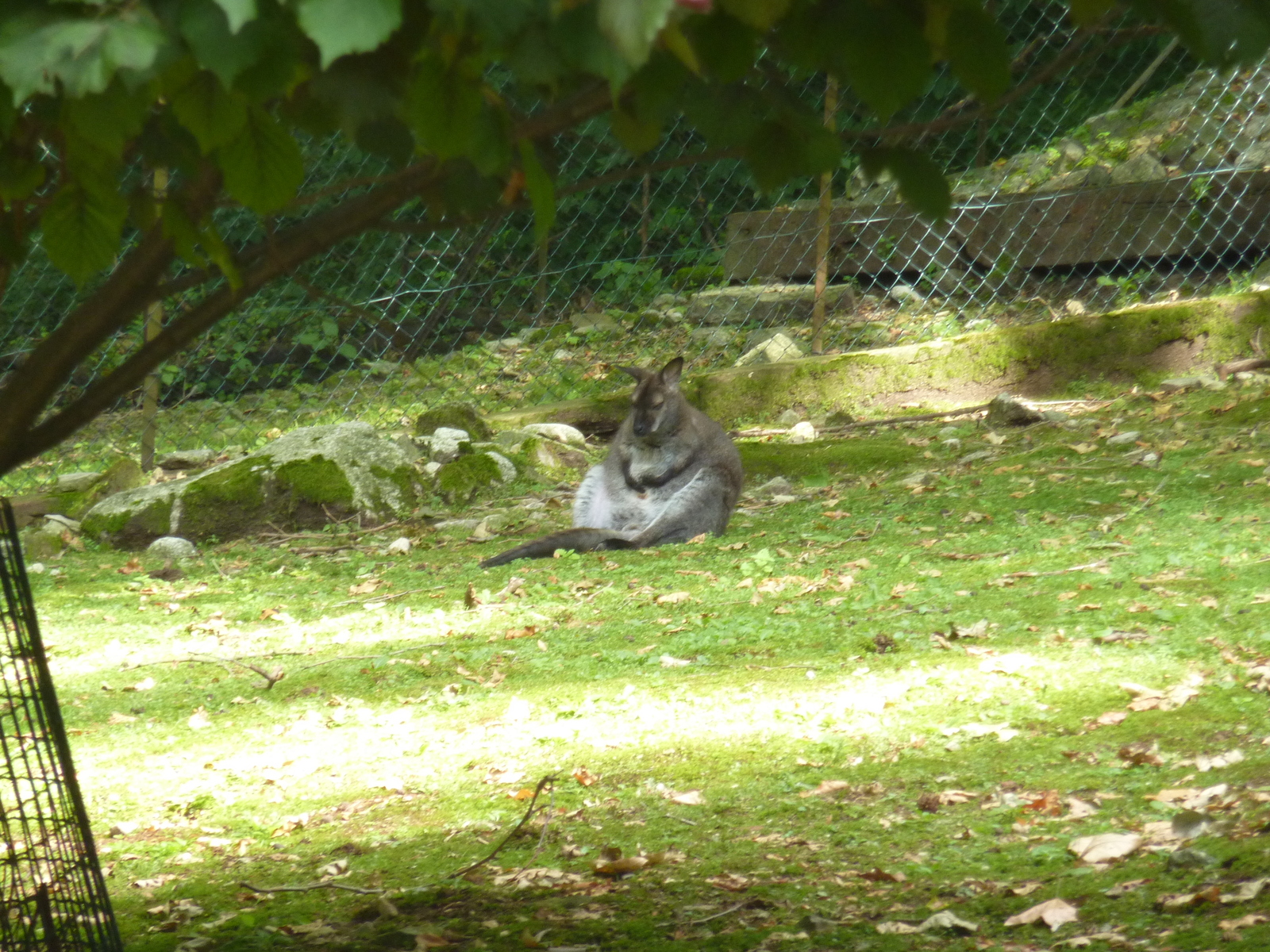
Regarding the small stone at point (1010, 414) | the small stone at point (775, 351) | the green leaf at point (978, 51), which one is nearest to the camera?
the green leaf at point (978, 51)

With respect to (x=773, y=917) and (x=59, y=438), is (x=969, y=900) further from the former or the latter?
(x=59, y=438)

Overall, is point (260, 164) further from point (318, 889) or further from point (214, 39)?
point (318, 889)

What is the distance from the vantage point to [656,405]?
7.02 meters

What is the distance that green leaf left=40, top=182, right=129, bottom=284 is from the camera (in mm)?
1458

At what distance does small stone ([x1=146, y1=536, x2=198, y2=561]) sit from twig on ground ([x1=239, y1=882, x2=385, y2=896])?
4158mm

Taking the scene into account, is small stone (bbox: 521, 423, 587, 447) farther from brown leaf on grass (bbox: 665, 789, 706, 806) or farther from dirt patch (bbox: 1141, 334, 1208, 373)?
brown leaf on grass (bbox: 665, 789, 706, 806)

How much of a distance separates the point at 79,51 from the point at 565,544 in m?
5.26

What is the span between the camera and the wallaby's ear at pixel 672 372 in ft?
23.2

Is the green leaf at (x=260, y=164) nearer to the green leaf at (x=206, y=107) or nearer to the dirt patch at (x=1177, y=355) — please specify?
the green leaf at (x=206, y=107)

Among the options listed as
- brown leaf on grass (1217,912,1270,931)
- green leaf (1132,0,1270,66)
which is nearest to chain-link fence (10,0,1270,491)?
brown leaf on grass (1217,912,1270,931)

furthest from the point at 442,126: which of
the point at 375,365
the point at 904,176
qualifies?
the point at 375,365

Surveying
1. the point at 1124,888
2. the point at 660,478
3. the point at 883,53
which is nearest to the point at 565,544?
the point at 660,478

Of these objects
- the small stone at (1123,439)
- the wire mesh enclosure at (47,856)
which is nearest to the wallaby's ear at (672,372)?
the small stone at (1123,439)

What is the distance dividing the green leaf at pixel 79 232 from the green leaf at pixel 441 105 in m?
0.48
